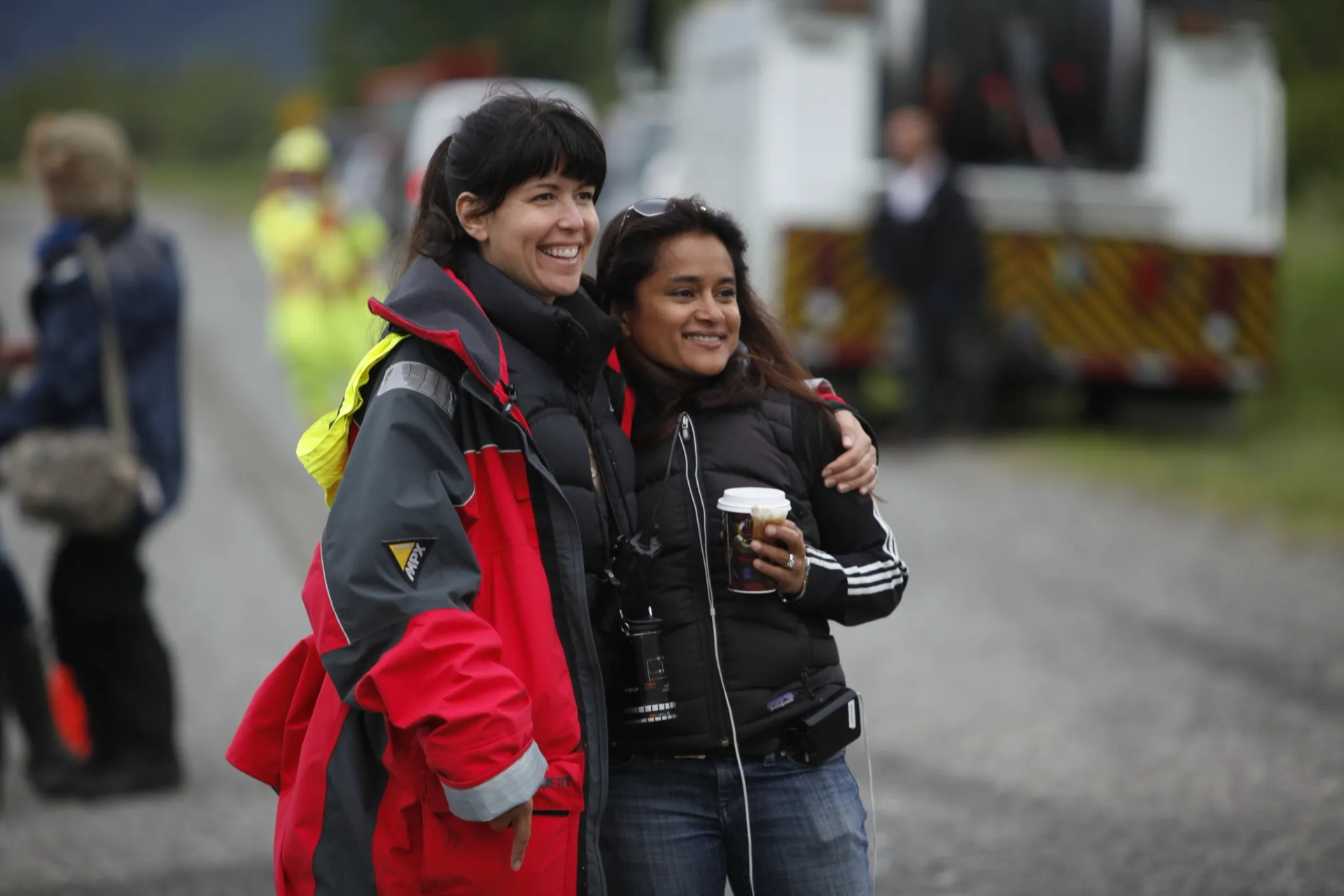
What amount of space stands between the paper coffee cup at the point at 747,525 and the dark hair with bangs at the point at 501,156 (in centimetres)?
57

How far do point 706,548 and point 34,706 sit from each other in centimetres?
385

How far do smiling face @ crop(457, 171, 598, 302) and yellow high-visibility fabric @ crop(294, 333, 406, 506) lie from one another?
23 cm

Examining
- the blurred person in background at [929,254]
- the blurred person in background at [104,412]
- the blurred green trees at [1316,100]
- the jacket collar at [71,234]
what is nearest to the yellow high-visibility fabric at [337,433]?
the blurred person in background at [104,412]

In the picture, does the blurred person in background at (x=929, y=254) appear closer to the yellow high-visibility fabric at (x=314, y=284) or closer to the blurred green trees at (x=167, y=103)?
the yellow high-visibility fabric at (x=314, y=284)

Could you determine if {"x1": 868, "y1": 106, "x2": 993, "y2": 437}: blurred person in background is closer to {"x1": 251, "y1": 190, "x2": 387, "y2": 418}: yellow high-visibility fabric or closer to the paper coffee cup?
{"x1": 251, "y1": 190, "x2": 387, "y2": 418}: yellow high-visibility fabric

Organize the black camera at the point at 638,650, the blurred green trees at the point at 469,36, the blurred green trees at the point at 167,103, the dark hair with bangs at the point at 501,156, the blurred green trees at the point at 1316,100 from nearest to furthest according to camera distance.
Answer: the dark hair with bangs at the point at 501,156 < the black camera at the point at 638,650 < the blurred green trees at the point at 1316,100 < the blurred green trees at the point at 469,36 < the blurred green trees at the point at 167,103

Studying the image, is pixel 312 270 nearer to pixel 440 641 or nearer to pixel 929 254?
pixel 929 254

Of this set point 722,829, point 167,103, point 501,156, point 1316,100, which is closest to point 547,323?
point 501,156

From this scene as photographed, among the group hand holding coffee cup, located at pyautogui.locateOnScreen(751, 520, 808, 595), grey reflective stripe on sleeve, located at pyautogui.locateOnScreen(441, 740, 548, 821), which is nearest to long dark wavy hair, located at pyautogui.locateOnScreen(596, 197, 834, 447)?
hand holding coffee cup, located at pyautogui.locateOnScreen(751, 520, 808, 595)

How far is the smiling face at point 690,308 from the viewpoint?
9.75 feet

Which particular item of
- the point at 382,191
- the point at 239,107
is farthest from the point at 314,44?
the point at 382,191

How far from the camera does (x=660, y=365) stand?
9.94 ft

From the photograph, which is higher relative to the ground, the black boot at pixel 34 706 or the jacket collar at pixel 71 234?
the jacket collar at pixel 71 234

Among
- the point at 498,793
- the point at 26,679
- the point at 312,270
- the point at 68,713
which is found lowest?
the point at 68,713
